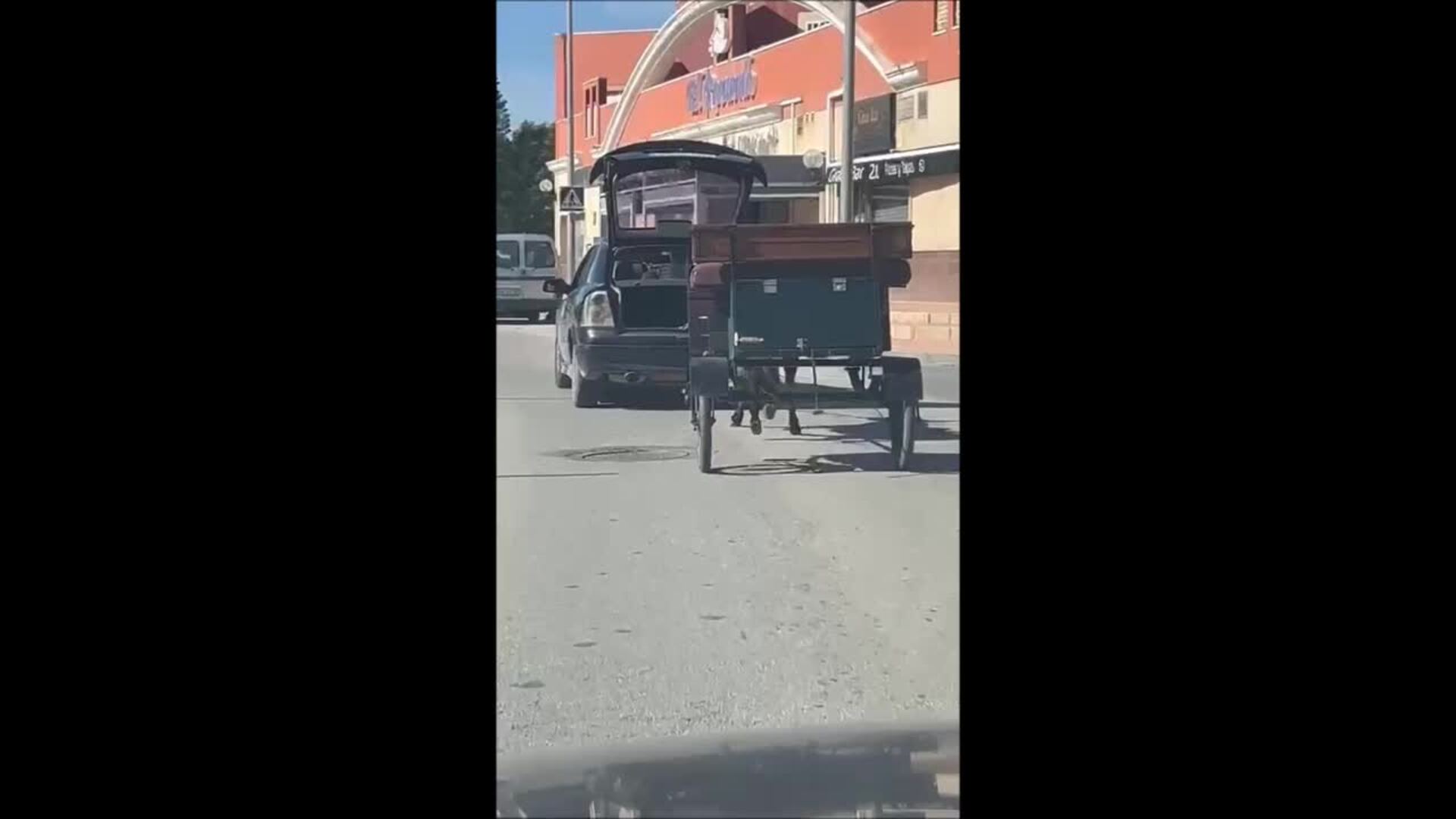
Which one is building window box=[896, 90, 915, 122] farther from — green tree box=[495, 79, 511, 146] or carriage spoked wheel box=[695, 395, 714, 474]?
green tree box=[495, 79, 511, 146]

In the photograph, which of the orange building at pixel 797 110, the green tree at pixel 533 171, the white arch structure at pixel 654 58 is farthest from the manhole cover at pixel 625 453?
the green tree at pixel 533 171

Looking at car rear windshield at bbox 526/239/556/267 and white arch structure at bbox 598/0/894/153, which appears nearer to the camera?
car rear windshield at bbox 526/239/556/267

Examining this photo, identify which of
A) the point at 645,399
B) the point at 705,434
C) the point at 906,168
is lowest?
the point at 705,434

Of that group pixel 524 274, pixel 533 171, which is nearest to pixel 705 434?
pixel 524 274

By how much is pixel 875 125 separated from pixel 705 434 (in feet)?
6.86

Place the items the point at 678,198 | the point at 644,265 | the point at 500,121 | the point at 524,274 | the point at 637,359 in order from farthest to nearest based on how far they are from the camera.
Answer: the point at 637,359 → the point at 644,265 → the point at 678,198 → the point at 524,274 → the point at 500,121

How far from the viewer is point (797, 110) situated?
788 centimetres

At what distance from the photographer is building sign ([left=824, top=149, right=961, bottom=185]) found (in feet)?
25.0

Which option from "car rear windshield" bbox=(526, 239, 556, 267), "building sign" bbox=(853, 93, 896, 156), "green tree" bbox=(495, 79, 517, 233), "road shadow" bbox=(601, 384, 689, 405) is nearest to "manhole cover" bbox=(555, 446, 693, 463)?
"road shadow" bbox=(601, 384, 689, 405)

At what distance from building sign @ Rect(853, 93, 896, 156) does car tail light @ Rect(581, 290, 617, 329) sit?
1.58m

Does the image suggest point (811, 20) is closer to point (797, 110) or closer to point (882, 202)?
point (797, 110)

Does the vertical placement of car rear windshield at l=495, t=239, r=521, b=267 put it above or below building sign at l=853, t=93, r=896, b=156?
below
